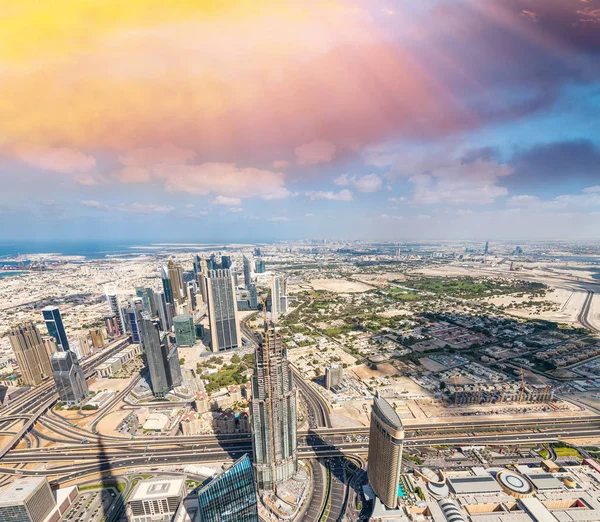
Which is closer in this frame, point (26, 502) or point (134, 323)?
point (26, 502)

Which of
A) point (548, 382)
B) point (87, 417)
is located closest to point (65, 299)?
point (87, 417)

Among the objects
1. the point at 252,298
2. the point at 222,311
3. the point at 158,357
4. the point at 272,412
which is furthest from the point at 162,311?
the point at 272,412

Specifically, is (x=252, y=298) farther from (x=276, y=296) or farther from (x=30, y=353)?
(x=30, y=353)

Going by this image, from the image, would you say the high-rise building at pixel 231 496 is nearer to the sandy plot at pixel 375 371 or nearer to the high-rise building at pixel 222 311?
the sandy plot at pixel 375 371

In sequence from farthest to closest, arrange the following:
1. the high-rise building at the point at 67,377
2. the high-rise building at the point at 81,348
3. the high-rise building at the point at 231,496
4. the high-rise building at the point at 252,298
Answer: the high-rise building at the point at 252,298 → the high-rise building at the point at 81,348 → the high-rise building at the point at 67,377 → the high-rise building at the point at 231,496

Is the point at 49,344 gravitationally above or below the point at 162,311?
below

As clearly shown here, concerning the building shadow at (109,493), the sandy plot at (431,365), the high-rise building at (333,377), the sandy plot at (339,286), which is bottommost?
the sandy plot at (339,286)

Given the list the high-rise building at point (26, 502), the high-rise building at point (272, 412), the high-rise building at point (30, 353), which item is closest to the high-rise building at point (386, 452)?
the high-rise building at point (272, 412)

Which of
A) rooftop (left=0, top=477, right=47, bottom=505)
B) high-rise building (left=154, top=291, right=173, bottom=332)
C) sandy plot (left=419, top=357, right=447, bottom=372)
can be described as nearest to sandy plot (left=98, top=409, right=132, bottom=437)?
rooftop (left=0, top=477, right=47, bottom=505)
